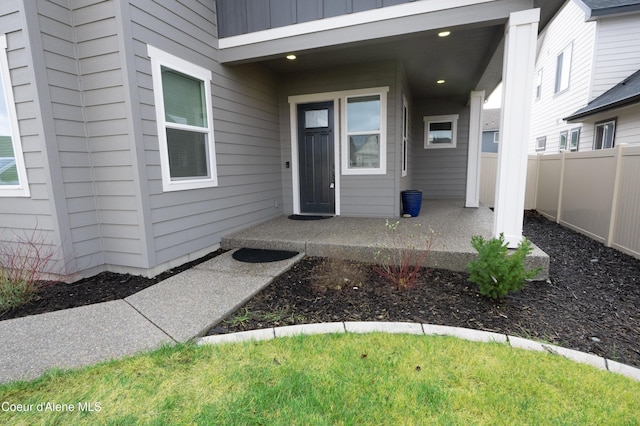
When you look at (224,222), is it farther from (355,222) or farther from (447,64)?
(447,64)

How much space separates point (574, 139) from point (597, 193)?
6.62m

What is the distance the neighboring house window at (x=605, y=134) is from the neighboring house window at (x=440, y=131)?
3.81 meters

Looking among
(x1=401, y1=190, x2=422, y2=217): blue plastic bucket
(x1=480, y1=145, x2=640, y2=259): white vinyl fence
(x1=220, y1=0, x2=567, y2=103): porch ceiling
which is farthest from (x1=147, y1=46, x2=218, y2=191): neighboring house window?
(x1=480, y1=145, x2=640, y2=259): white vinyl fence

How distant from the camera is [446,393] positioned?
169 cm

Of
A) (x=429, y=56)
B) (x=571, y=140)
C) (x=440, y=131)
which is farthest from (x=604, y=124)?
(x=429, y=56)

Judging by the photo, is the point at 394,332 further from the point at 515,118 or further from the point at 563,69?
the point at 563,69

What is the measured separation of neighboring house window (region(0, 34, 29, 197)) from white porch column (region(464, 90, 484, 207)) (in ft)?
24.5

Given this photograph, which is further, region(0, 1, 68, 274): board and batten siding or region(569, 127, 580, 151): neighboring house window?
region(569, 127, 580, 151): neighboring house window

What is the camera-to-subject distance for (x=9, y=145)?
3289mm

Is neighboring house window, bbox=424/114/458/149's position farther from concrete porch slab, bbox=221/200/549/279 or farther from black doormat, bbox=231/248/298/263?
black doormat, bbox=231/248/298/263

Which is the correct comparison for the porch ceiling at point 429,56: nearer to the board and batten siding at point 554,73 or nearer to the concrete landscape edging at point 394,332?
the concrete landscape edging at point 394,332

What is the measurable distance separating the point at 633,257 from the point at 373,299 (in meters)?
3.71

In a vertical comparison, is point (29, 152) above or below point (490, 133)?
below

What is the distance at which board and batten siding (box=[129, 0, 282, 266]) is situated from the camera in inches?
132
